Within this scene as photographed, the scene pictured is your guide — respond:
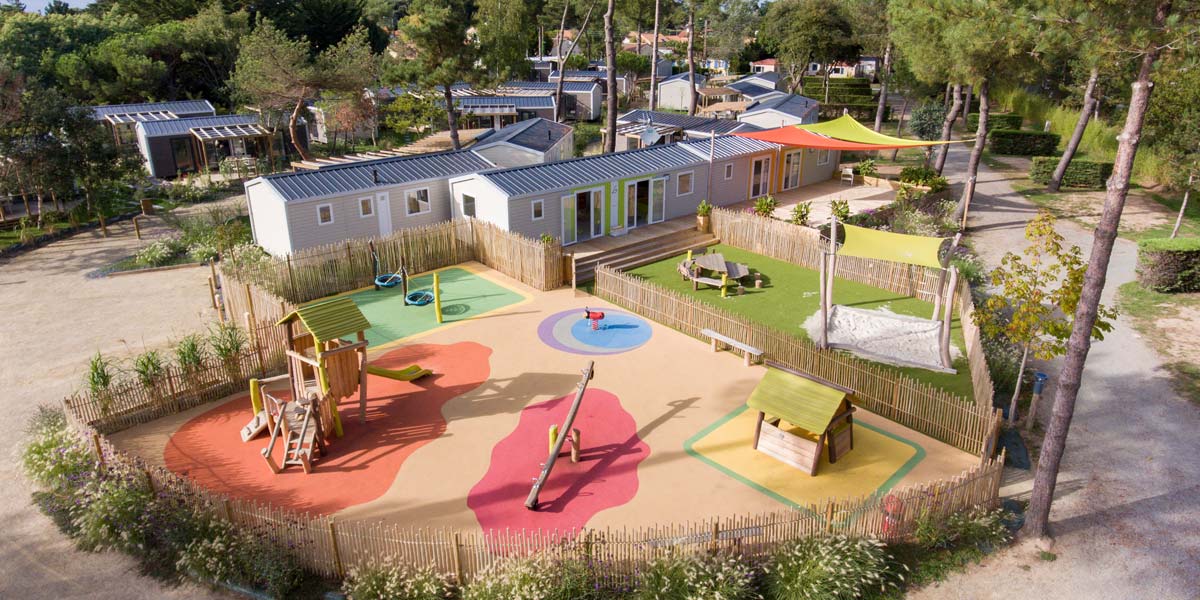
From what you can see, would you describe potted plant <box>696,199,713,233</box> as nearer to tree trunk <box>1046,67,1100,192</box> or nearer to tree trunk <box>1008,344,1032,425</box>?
tree trunk <box>1008,344,1032,425</box>

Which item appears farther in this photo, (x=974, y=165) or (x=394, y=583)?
(x=974, y=165)

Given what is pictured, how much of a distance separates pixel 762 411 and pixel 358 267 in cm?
1307

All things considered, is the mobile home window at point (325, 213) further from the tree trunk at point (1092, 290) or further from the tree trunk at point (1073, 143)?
the tree trunk at point (1073, 143)

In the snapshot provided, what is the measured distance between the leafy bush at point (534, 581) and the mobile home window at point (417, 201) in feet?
54.1

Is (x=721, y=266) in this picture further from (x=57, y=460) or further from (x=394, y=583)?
(x=57, y=460)

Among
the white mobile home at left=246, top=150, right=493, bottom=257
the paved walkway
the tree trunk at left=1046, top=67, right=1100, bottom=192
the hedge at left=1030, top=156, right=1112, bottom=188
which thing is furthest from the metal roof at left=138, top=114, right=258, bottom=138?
the hedge at left=1030, top=156, right=1112, bottom=188

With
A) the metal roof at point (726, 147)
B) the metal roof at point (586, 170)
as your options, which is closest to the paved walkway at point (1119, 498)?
the metal roof at point (586, 170)

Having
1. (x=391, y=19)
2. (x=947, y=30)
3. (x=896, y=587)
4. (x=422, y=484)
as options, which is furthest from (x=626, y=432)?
(x=391, y=19)

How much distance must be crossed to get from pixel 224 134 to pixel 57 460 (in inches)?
1129

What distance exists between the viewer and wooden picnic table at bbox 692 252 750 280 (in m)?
20.8

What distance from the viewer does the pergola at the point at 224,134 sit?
3556 cm

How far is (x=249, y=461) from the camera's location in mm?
12445

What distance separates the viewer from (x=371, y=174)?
23047mm

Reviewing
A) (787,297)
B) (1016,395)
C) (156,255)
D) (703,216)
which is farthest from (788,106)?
(156,255)
